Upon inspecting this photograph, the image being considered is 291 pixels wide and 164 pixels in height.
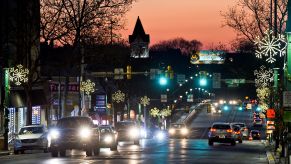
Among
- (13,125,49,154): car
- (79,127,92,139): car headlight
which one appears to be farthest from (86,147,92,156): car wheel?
(13,125,49,154): car

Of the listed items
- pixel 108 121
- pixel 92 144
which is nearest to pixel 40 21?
pixel 92 144

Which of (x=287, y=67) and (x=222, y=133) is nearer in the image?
(x=287, y=67)

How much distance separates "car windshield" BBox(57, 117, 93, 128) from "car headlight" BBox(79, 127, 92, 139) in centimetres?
25

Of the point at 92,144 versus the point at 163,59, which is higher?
the point at 163,59

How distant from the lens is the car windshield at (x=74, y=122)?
38312mm

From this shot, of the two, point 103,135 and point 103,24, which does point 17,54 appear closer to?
point 103,24

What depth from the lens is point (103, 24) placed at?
196 ft

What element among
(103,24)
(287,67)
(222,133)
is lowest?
(222,133)

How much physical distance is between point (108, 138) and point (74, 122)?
759 centimetres

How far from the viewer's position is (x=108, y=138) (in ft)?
150

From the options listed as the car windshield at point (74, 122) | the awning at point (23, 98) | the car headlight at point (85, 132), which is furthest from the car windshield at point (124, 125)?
the car headlight at point (85, 132)

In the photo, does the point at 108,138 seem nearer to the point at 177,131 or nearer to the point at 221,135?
the point at 221,135

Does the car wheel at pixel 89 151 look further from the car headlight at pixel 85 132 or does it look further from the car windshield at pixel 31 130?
the car windshield at pixel 31 130

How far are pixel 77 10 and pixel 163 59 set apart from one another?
135 metres
